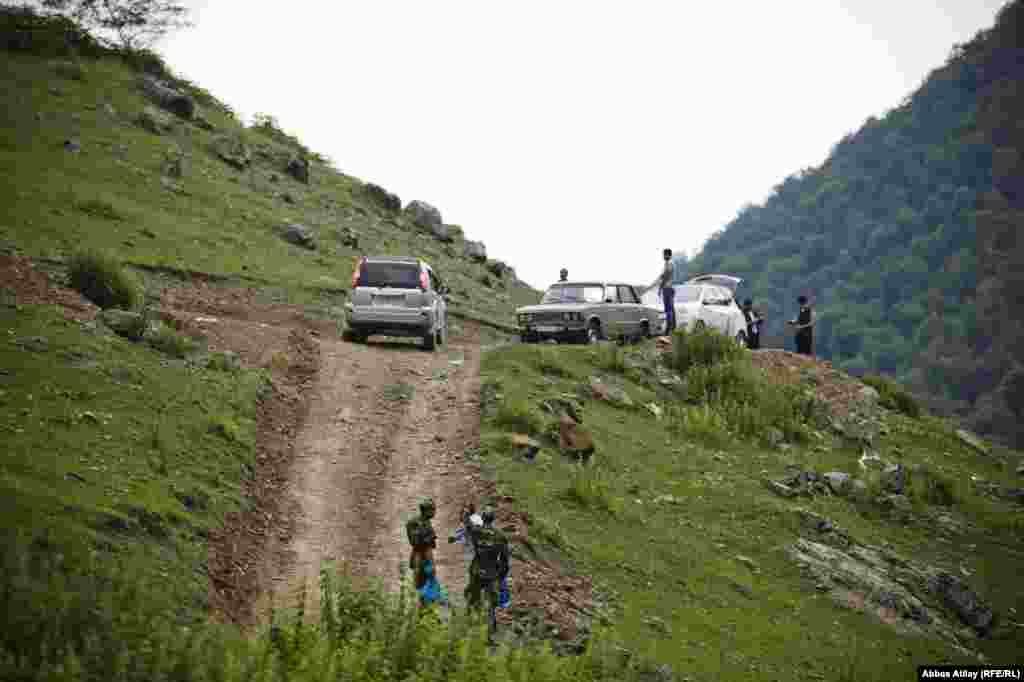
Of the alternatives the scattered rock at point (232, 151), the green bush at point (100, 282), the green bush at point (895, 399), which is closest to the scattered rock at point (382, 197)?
the scattered rock at point (232, 151)

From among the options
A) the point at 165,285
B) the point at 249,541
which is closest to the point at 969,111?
the point at 165,285

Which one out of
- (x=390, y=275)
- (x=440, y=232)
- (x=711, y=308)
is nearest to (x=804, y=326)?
(x=711, y=308)

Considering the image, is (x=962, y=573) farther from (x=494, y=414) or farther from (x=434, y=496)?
(x=434, y=496)

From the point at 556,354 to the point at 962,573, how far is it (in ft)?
30.0

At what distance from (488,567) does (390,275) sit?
14.3m

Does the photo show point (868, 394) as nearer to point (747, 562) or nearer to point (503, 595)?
point (747, 562)

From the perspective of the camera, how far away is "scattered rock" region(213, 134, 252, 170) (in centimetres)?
4612

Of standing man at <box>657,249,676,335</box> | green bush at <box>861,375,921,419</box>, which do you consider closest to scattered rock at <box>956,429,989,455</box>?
green bush at <box>861,375,921,419</box>

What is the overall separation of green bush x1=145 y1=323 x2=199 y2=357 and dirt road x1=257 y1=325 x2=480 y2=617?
2.27 meters

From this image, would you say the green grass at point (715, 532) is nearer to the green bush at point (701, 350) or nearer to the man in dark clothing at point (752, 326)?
the green bush at point (701, 350)

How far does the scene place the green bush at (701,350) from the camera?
30.0 metres

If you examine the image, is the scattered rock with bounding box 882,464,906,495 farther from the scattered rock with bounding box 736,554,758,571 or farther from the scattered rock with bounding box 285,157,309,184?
the scattered rock with bounding box 285,157,309,184

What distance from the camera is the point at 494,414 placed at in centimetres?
2097

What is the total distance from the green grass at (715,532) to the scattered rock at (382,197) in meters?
25.1
